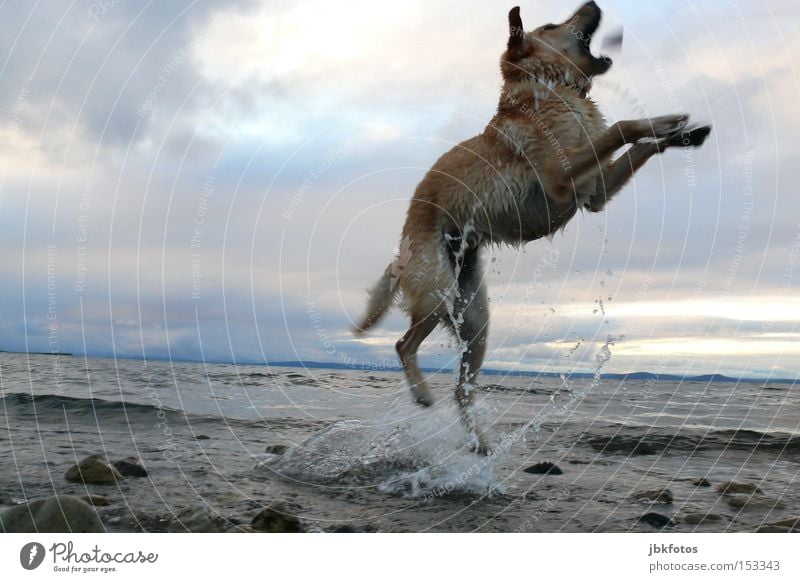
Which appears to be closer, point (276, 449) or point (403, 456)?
point (403, 456)

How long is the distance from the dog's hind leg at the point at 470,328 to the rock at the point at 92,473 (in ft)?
12.0

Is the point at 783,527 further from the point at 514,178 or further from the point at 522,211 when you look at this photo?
the point at 514,178

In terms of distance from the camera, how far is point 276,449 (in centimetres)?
823

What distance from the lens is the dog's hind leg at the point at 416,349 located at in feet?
23.3

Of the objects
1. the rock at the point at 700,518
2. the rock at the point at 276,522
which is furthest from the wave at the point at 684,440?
the rock at the point at 276,522

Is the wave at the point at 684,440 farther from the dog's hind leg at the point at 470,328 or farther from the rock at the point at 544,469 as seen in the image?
the dog's hind leg at the point at 470,328

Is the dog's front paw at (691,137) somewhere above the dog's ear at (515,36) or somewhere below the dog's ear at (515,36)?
below

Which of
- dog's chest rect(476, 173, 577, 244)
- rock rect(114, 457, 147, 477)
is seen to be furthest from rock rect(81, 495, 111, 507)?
dog's chest rect(476, 173, 577, 244)

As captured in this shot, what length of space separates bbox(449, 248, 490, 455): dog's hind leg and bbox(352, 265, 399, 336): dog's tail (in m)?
0.75

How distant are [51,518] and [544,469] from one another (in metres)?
4.84

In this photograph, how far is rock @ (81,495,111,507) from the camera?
575 cm

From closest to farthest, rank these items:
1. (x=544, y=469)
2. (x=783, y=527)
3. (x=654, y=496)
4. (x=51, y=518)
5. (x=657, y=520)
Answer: (x=51, y=518)
(x=783, y=527)
(x=657, y=520)
(x=654, y=496)
(x=544, y=469)

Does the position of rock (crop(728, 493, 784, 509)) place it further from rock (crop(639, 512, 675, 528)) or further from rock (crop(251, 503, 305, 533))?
rock (crop(251, 503, 305, 533))

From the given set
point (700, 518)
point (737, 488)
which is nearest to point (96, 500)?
point (700, 518)
